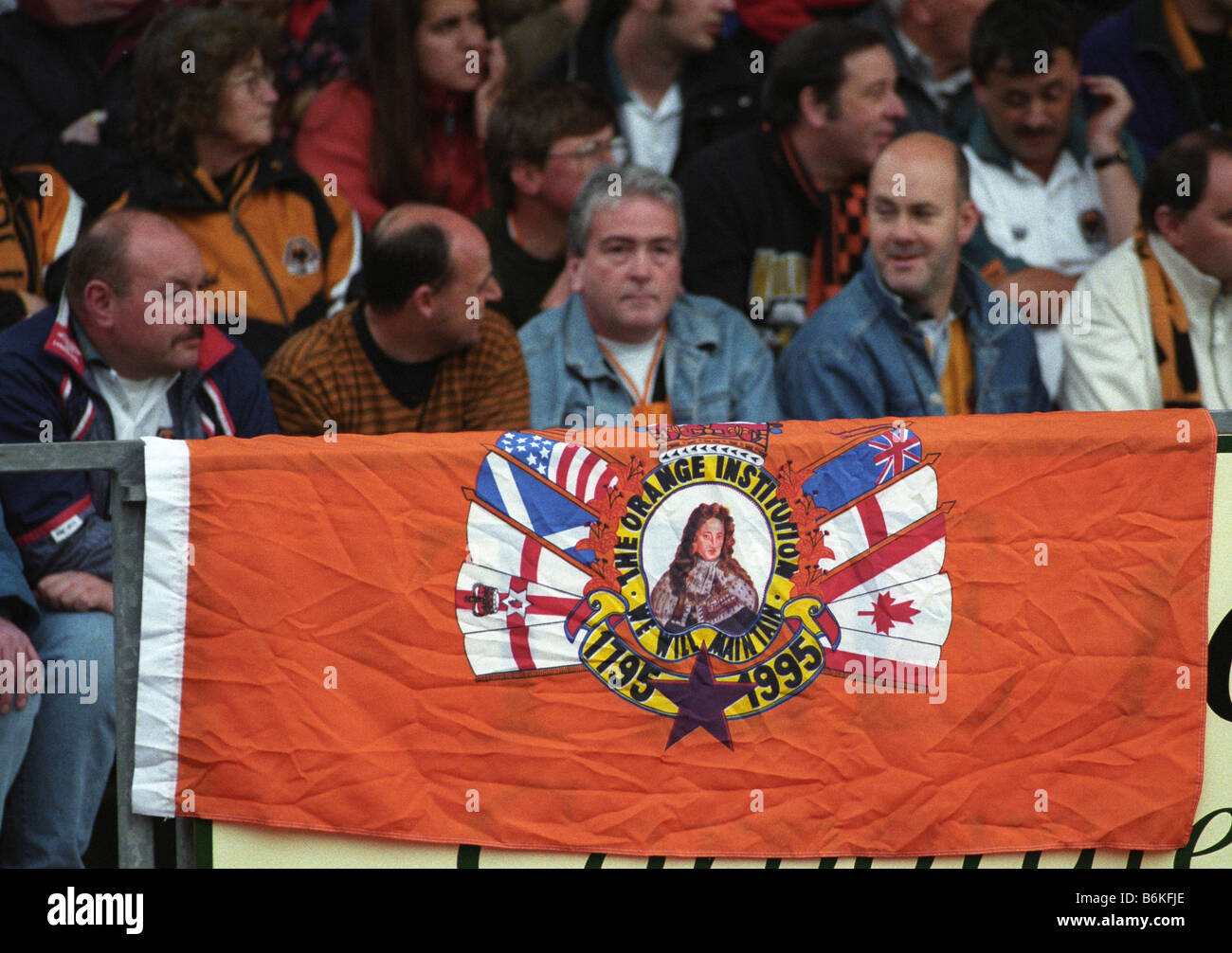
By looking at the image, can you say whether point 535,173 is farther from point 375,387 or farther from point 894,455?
point 894,455

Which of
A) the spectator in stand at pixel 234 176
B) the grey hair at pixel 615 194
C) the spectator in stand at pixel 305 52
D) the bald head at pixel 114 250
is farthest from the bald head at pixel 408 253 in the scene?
the spectator in stand at pixel 305 52

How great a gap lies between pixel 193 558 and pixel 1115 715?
7.22 ft

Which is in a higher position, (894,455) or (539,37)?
(539,37)

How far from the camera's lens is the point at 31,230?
497 cm

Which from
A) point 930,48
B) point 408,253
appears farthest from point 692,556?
point 930,48

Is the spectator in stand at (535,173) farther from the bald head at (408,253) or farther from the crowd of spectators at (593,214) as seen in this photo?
the bald head at (408,253)

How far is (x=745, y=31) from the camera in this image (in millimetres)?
6219

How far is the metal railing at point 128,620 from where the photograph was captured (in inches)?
139

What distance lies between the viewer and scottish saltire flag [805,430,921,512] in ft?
11.8

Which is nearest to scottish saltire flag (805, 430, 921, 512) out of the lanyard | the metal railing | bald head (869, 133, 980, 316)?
the lanyard

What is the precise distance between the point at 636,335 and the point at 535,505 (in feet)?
4.83

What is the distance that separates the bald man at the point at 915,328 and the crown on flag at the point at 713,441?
114cm

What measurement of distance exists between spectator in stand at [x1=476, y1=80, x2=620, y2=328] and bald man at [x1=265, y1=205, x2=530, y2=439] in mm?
543

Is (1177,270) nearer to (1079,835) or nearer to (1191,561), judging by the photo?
(1191,561)
